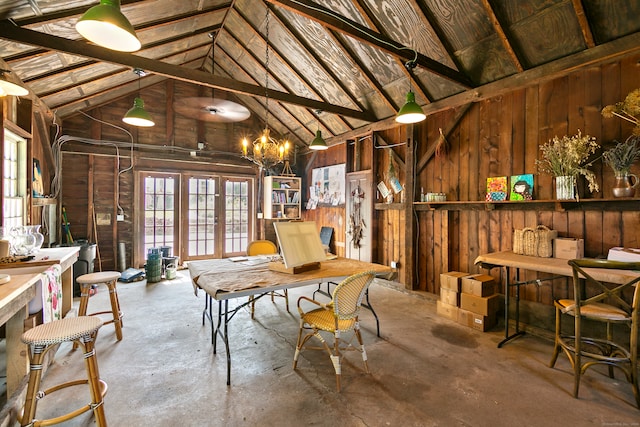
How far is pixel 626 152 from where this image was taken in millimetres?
2600

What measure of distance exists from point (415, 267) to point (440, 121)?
2290mm

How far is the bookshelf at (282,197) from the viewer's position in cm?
699

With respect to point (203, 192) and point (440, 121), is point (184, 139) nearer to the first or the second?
point (203, 192)

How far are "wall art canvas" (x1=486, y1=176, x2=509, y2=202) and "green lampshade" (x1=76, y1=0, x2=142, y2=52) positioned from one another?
385cm

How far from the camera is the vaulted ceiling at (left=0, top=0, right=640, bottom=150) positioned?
281cm

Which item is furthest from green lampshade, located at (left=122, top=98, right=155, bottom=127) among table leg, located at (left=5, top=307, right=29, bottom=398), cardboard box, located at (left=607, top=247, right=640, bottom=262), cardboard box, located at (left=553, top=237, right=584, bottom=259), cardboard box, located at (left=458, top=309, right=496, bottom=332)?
cardboard box, located at (left=607, top=247, right=640, bottom=262)

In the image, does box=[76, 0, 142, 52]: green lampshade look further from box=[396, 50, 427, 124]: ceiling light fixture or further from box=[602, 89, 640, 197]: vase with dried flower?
box=[602, 89, 640, 197]: vase with dried flower

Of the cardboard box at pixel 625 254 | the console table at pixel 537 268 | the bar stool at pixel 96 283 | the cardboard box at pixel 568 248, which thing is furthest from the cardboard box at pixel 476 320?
the bar stool at pixel 96 283

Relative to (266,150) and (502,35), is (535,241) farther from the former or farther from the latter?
(266,150)

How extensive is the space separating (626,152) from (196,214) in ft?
22.4

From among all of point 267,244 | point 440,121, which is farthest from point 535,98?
point 267,244

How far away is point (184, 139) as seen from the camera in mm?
6500

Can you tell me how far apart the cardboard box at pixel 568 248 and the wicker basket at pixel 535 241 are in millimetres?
50

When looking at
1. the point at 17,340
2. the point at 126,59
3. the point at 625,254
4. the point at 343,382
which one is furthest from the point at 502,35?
the point at 17,340
